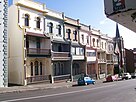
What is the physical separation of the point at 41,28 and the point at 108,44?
3091 centimetres

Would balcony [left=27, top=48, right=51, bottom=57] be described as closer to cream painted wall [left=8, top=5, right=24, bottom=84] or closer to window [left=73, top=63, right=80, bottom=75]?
cream painted wall [left=8, top=5, right=24, bottom=84]

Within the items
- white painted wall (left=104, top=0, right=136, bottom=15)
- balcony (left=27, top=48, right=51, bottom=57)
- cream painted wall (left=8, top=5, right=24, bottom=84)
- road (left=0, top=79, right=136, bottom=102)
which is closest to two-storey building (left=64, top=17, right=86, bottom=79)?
balcony (left=27, top=48, right=51, bottom=57)

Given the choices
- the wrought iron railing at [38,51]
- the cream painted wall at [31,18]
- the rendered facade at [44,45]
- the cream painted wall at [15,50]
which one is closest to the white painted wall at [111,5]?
the rendered facade at [44,45]

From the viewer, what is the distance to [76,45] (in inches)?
1720

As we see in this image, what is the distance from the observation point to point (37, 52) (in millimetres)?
33875

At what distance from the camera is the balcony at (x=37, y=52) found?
3269 cm

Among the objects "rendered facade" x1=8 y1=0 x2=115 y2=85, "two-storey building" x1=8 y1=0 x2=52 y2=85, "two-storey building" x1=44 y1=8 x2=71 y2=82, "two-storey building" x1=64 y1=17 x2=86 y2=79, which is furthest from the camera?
"two-storey building" x1=64 y1=17 x2=86 y2=79

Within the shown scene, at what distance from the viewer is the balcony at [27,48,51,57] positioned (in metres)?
32.7

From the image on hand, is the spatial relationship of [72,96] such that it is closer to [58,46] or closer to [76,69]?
[58,46]

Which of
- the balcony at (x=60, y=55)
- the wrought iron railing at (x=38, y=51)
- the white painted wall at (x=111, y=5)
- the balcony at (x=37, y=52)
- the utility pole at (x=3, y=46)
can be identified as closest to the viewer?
the white painted wall at (x=111, y=5)

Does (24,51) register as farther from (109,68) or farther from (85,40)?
(109,68)

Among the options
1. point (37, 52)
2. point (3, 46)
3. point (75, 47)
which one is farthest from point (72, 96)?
point (75, 47)

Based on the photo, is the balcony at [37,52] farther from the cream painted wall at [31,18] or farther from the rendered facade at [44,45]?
the cream painted wall at [31,18]

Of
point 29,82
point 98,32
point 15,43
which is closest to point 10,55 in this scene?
point 15,43
